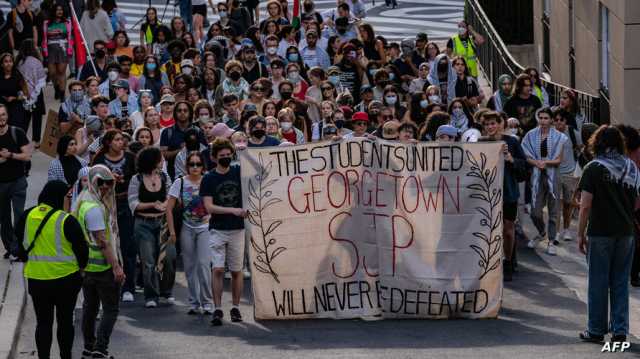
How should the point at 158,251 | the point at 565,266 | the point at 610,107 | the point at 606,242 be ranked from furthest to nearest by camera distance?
1. the point at 610,107
2. the point at 565,266
3. the point at 158,251
4. the point at 606,242

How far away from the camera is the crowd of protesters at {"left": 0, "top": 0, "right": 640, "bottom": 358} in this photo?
12.6 m

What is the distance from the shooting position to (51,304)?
39.6ft

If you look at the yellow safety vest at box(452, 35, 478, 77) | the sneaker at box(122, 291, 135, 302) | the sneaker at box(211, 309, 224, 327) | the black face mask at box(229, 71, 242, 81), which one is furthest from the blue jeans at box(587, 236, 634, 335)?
the yellow safety vest at box(452, 35, 478, 77)

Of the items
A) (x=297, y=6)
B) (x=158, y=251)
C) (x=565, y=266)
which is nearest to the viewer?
(x=158, y=251)

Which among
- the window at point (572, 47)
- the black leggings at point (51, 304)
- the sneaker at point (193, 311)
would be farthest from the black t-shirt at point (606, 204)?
the window at point (572, 47)

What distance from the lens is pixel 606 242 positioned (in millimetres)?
12586

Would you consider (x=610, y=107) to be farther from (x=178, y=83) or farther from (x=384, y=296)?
(x=384, y=296)

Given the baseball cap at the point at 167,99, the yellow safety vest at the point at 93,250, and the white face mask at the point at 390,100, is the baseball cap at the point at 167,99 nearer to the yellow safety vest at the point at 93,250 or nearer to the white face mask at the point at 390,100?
the white face mask at the point at 390,100

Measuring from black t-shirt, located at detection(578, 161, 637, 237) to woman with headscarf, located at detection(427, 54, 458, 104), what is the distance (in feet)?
30.0

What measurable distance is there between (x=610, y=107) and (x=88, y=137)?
842cm

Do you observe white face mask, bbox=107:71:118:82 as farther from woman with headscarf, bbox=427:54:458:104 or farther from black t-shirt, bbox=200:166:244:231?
black t-shirt, bbox=200:166:244:231

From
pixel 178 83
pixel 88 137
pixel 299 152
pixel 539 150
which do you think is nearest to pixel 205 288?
pixel 299 152

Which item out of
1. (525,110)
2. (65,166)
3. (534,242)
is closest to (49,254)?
(65,166)

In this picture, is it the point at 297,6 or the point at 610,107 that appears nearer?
the point at 610,107
